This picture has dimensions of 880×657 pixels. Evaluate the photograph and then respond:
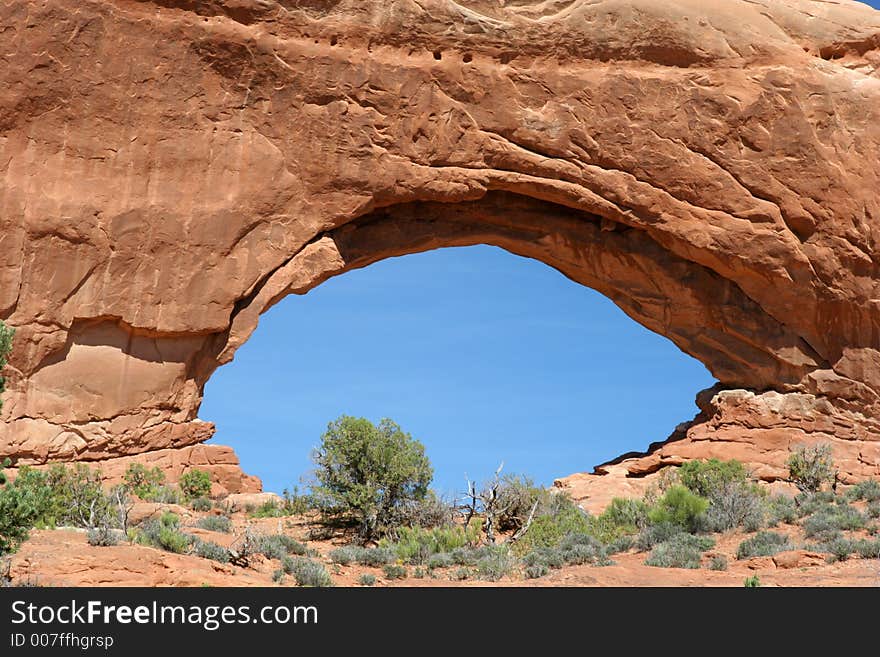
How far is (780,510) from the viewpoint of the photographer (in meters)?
15.6

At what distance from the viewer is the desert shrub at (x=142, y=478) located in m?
17.4

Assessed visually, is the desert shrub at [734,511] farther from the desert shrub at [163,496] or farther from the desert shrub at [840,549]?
the desert shrub at [163,496]

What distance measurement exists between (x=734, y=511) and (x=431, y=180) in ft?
26.8

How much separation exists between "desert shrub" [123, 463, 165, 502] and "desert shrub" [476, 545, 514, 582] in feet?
22.3

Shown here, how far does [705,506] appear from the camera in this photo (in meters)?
14.9

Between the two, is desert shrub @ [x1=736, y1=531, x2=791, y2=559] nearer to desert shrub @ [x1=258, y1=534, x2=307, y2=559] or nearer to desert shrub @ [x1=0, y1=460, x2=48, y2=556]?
desert shrub @ [x1=258, y1=534, x2=307, y2=559]

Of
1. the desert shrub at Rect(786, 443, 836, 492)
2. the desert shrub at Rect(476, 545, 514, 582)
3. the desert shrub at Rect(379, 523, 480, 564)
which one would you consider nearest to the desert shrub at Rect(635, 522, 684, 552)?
the desert shrub at Rect(476, 545, 514, 582)
